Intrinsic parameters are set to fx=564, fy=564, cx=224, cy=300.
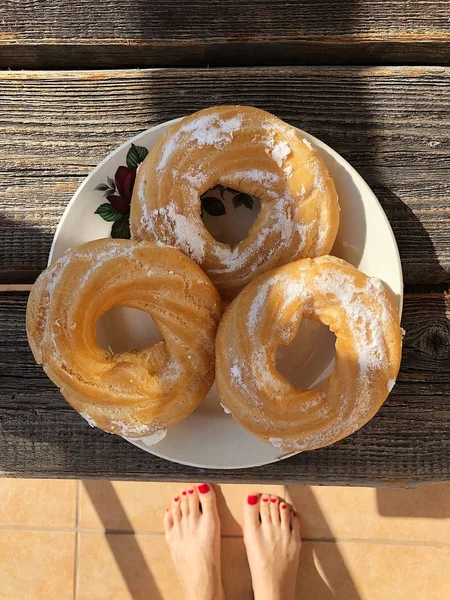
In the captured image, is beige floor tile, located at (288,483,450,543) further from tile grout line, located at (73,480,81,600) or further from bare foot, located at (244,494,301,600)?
tile grout line, located at (73,480,81,600)

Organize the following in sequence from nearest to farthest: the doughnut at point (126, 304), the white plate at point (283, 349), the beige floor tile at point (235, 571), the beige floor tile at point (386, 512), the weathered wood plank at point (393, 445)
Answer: the doughnut at point (126, 304) < the white plate at point (283, 349) < the weathered wood plank at point (393, 445) < the beige floor tile at point (386, 512) < the beige floor tile at point (235, 571)

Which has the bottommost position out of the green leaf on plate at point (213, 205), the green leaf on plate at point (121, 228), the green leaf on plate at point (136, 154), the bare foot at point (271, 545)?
the bare foot at point (271, 545)

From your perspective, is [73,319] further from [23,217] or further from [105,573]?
[105,573]

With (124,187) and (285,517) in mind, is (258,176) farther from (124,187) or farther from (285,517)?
(285,517)

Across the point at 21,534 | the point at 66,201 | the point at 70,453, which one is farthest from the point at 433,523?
the point at 66,201

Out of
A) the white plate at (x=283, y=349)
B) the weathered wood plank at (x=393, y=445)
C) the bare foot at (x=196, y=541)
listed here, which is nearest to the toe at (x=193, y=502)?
the bare foot at (x=196, y=541)

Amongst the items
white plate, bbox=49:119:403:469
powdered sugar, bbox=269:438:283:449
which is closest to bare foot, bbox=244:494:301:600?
white plate, bbox=49:119:403:469

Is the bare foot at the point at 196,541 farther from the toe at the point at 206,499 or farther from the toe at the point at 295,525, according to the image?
the toe at the point at 295,525
